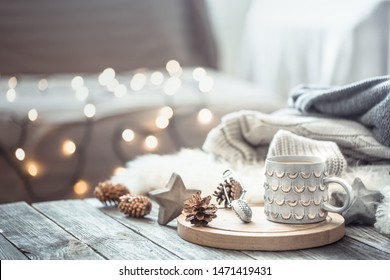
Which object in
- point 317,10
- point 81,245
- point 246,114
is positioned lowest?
point 81,245

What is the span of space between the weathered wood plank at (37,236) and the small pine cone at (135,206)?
0.10 m

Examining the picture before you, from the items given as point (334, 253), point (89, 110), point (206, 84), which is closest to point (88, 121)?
point (89, 110)

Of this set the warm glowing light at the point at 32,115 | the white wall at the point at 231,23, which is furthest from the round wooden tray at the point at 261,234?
the white wall at the point at 231,23

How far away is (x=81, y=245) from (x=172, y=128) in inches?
Result: 43.8

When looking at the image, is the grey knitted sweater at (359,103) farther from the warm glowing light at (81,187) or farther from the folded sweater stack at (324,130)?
the warm glowing light at (81,187)

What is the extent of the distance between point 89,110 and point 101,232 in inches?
41.3

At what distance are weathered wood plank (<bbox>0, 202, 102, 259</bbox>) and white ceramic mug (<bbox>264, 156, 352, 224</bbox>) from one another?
0.22 m

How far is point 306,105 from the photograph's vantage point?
1.18 metres

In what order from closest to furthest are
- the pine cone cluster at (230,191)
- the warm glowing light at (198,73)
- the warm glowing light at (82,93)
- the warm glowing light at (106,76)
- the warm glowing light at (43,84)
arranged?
the pine cone cluster at (230,191) → the warm glowing light at (82,93) → the warm glowing light at (43,84) → the warm glowing light at (106,76) → the warm glowing light at (198,73)

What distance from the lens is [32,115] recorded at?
1896mm

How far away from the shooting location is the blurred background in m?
1.88

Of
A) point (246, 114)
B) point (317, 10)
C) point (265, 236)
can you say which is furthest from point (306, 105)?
point (317, 10)

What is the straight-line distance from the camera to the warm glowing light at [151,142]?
1919 mm

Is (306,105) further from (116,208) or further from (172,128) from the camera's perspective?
(172,128)
